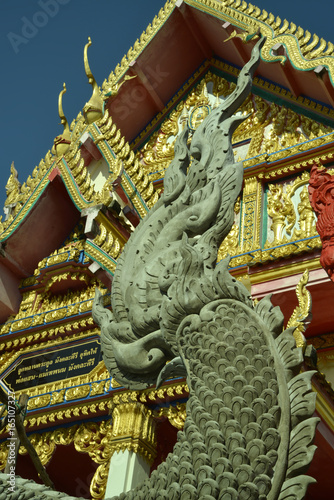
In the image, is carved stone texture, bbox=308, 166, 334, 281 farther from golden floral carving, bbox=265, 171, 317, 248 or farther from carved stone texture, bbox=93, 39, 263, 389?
carved stone texture, bbox=93, 39, 263, 389

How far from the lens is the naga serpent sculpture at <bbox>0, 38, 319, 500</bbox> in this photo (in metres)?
1.21

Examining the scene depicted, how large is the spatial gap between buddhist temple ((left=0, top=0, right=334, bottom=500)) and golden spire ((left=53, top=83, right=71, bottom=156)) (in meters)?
0.02

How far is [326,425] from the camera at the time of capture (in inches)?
158

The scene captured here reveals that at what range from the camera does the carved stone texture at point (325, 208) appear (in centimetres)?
402

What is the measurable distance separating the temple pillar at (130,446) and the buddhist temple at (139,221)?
0.01 meters

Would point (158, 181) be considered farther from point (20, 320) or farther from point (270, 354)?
point (270, 354)

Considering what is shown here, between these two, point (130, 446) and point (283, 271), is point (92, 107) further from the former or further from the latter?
point (130, 446)

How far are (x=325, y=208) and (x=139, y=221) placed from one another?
5.53ft

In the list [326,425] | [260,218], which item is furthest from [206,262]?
[260,218]

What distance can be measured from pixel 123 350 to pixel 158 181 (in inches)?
213

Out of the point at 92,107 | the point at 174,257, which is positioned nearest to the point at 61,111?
the point at 92,107

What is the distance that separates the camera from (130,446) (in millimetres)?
4691

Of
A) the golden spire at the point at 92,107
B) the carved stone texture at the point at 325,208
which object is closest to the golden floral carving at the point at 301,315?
the carved stone texture at the point at 325,208

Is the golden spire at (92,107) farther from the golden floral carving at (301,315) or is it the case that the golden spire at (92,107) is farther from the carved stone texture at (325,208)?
the golden floral carving at (301,315)
